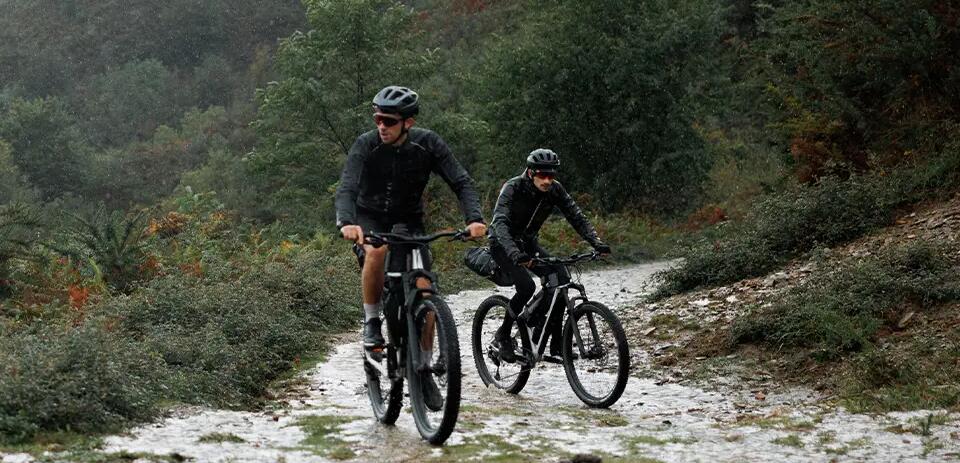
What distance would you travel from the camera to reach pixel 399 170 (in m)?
7.33

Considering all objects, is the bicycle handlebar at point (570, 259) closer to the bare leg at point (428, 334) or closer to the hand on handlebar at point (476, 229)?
the hand on handlebar at point (476, 229)

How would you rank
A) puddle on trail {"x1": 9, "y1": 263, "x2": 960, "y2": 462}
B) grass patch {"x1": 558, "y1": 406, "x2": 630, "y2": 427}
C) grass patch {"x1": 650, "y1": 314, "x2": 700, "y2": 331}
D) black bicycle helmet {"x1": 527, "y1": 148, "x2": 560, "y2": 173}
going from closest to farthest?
1. puddle on trail {"x1": 9, "y1": 263, "x2": 960, "y2": 462}
2. grass patch {"x1": 558, "y1": 406, "x2": 630, "y2": 427}
3. black bicycle helmet {"x1": 527, "y1": 148, "x2": 560, "y2": 173}
4. grass patch {"x1": 650, "y1": 314, "x2": 700, "y2": 331}

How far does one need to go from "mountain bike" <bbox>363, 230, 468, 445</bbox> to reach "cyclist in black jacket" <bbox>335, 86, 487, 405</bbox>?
0.13 meters

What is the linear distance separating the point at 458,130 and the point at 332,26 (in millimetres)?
5266

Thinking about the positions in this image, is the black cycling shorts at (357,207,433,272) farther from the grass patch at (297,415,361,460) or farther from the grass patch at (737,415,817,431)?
the grass patch at (737,415,817,431)

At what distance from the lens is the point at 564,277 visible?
9195 millimetres

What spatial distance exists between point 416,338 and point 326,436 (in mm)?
862

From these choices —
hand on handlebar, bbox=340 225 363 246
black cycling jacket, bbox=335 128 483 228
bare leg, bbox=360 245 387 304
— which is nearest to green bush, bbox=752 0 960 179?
black cycling jacket, bbox=335 128 483 228

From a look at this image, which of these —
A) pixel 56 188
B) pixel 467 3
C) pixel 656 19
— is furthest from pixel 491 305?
pixel 56 188

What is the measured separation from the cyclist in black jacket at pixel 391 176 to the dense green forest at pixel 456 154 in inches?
67.6

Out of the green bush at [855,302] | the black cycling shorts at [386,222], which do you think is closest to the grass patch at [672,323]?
the green bush at [855,302]

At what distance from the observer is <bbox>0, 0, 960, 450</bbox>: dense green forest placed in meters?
10.4

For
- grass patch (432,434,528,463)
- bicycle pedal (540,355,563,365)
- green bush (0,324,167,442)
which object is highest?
green bush (0,324,167,442)

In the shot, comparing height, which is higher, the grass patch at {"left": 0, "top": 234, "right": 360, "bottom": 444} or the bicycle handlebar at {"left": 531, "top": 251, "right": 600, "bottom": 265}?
the bicycle handlebar at {"left": 531, "top": 251, "right": 600, "bottom": 265}
